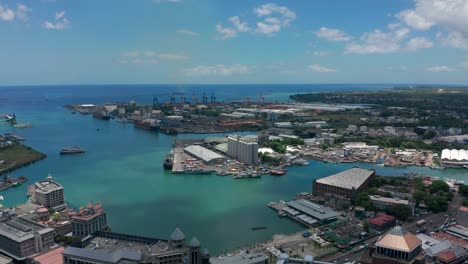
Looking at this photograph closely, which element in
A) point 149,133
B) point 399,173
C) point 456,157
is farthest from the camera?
point 149,133

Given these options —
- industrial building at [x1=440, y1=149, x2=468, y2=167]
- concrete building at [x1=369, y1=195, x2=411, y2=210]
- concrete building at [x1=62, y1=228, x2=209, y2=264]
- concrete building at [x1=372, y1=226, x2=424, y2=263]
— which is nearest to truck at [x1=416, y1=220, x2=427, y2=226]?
concrete building at [x1=369, y1=195, x2=411, y2=210]

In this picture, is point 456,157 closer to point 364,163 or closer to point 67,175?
point 364,163

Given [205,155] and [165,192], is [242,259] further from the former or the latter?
[205,155]

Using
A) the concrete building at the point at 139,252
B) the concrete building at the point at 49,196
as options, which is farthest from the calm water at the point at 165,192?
the concrete building at the point at 139,252

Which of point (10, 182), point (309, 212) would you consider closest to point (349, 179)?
point (309, 212)

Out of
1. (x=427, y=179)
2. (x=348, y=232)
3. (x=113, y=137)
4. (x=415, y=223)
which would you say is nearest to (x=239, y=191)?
(x=348, y=232)

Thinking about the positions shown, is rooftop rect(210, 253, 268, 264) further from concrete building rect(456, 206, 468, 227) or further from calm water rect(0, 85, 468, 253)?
concrete building rect(456, 206, 468, 227)
